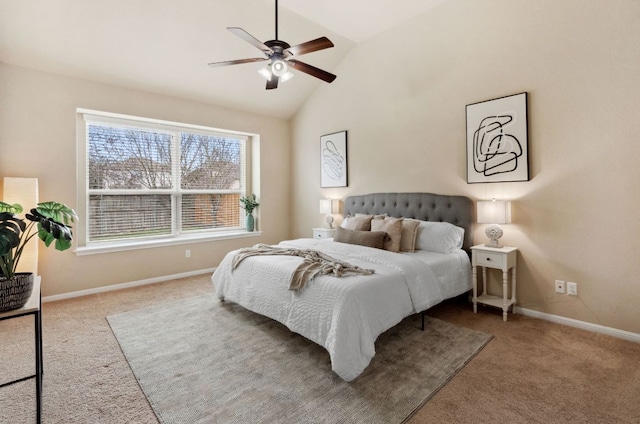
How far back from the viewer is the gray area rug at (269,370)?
1.78 meters

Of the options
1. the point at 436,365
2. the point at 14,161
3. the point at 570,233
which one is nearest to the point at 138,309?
the point at 14,161

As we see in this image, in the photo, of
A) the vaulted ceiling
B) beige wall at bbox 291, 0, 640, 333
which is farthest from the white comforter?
the vaulted ceiling

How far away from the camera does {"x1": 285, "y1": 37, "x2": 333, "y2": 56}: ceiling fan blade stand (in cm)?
241

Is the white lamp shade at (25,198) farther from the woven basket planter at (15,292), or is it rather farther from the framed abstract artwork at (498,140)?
the framed abstract artwork at (498,140)

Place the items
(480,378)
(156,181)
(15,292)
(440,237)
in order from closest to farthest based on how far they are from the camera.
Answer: (15,292) → (480,378) → (440,237) → (156,181)

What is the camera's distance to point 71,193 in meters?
3.79

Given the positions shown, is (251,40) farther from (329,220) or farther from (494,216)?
(329,220)

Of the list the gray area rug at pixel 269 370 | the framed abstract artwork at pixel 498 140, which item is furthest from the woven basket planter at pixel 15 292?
the framed abstract artwork at pixel 498 140

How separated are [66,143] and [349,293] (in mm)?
3878

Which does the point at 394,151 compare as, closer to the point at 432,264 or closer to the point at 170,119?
the point at 432,264

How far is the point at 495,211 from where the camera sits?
3.13 meters

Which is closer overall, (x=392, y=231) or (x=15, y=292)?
(x=15, y=292)

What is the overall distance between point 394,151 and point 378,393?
10.3 ft

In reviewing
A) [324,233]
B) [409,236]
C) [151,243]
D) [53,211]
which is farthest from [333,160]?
[53,211]
